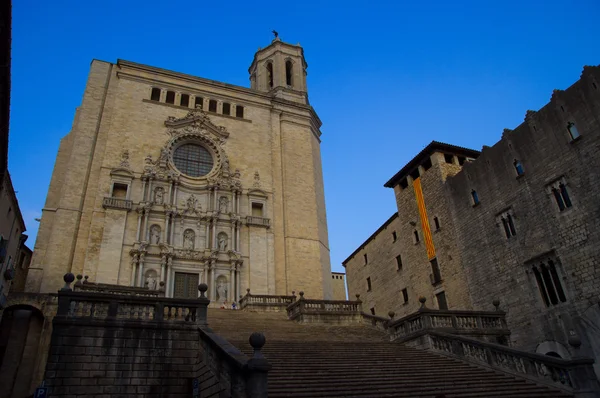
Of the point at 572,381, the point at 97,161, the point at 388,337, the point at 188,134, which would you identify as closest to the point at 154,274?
the point at 97,161

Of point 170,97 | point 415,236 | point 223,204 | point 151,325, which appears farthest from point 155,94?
point 151,325

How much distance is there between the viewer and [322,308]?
60.0 ft

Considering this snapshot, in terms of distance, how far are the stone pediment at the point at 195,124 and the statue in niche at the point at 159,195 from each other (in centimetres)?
434

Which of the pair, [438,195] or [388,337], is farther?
[438,195]

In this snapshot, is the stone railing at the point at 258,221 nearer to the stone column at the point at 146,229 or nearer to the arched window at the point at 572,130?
the stone column at the point at 146,229

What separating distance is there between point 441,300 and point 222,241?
1360 cm

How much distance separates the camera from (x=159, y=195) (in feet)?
82.1

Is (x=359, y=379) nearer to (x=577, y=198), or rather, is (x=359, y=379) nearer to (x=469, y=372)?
(x=469, y=372)

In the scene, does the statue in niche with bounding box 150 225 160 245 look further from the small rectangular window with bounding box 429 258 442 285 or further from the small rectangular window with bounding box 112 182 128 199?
the small rectangular window with bounding box 429 258 442 285


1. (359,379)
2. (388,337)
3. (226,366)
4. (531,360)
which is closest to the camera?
(226,366)

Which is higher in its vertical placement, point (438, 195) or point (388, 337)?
point (438, 195)

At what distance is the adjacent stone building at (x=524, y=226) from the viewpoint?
687 inches

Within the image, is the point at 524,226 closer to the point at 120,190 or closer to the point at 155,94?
the point at 120,190

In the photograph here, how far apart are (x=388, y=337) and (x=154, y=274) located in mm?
13408
